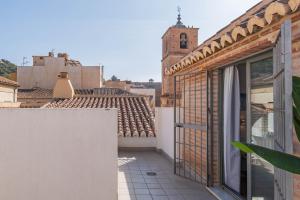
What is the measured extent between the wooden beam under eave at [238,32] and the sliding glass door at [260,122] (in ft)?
2.18

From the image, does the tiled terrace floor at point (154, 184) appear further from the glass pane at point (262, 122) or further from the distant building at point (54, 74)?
the distant building at point (54, 74)

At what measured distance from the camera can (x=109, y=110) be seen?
556cm

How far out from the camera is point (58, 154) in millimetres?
5449

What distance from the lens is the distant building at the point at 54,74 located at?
105ft

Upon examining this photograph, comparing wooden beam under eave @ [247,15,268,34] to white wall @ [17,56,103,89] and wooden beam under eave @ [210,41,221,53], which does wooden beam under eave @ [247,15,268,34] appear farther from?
white wall @ [17,56,103,89]

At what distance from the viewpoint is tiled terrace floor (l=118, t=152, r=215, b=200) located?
21.4 feet

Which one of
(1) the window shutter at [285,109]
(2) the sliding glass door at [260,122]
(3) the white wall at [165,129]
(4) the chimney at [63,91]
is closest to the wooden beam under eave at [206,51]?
(2) the sliding glass door at [260,122]

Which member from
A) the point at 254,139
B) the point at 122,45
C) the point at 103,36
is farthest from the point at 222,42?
the point at 122,45

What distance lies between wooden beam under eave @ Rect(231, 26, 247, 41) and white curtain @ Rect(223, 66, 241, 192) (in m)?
1.48

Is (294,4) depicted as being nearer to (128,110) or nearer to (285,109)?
(285,109)

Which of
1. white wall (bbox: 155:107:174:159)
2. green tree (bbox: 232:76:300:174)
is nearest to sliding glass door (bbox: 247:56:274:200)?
green tree (bbox: 232:76:300:174)

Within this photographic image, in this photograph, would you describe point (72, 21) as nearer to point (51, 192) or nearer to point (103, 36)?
point (103, 36)

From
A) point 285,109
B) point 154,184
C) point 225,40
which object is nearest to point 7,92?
point 154,184

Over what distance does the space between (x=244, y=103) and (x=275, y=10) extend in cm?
278
